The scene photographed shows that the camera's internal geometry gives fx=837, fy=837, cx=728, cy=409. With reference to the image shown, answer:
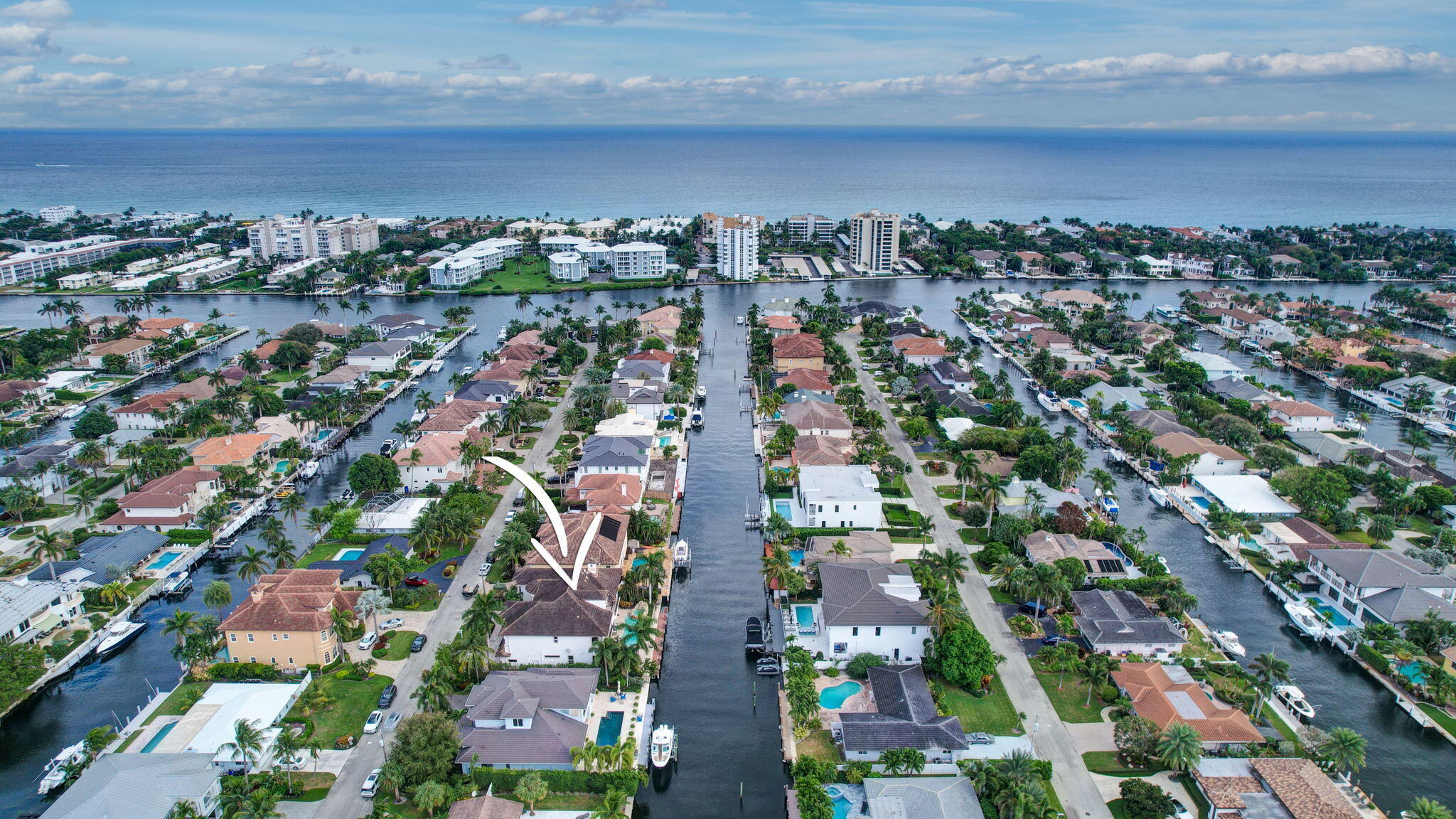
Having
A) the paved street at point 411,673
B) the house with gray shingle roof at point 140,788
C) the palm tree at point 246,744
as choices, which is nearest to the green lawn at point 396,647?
the paved street at point 411,673

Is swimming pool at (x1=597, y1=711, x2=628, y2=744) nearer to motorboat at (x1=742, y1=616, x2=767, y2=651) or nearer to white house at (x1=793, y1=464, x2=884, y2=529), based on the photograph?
motorboat at (x1=742, y1=616, x2=767, y2=651)

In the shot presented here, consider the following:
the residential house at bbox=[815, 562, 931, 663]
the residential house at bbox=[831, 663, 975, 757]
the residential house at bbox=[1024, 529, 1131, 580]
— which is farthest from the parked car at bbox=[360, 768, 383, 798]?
Answer: the residential house at bbox=[1024, 529, 1131, 580]

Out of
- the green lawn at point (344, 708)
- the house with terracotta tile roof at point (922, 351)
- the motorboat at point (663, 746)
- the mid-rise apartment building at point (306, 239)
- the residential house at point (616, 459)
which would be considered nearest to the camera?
the motorboat at point (663, 746)

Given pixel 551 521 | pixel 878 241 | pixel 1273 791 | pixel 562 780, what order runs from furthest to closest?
pixel 878 241
pixel 551 521
pixel 562 780
pixel 1273 791

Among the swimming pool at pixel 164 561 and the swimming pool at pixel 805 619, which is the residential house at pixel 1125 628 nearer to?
the swimming pool at pixel 805 619

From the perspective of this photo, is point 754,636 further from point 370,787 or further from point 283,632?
point 283,632

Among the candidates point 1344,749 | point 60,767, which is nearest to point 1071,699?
point 1344,749

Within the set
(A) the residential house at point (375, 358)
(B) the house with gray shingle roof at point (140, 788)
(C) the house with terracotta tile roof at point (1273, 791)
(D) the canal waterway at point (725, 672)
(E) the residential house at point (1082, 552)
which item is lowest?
(D) the canal waterway at point (725, 672)
